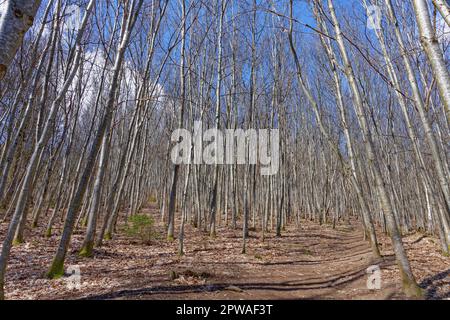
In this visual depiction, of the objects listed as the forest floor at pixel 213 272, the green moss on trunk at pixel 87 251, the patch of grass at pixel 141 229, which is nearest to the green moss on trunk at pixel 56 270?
the forest floor at pixel 213 272

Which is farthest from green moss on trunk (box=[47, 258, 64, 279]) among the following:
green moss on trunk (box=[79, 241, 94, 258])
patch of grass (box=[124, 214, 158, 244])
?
patch of grass (box=[124, 214, 158, 244])

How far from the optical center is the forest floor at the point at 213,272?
3939mm

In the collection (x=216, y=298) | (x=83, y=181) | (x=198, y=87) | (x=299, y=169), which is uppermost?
(x=198, y=87)

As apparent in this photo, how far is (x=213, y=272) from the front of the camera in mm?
5133

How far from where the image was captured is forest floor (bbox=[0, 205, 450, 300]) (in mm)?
3939

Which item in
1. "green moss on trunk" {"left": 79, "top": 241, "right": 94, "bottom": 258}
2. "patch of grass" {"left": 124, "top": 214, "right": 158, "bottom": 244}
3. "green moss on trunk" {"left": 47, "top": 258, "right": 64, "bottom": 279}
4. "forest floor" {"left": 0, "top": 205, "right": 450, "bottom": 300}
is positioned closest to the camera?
"forest floor" {"left": 0, "top": 205, "right": 450, "bottom": 300}

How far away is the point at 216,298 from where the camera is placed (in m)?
3.84

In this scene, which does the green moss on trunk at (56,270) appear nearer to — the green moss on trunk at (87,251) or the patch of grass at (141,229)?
the green moss on trunk at (87,251)

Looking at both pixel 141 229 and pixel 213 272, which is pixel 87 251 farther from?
pixel 213 272

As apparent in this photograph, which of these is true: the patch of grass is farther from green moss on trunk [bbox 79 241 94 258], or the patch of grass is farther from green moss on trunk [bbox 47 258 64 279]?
green moss on trunk [bbox 47 258 64 279]

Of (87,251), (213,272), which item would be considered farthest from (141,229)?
(213,272)
